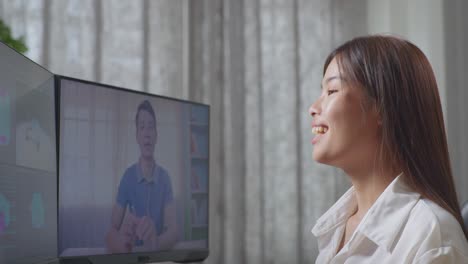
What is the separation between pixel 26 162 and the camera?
1.07 meters

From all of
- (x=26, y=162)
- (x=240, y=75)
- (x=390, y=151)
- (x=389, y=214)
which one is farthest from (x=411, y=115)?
(x=240, y=75)

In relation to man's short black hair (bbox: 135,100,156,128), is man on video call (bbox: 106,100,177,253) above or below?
below

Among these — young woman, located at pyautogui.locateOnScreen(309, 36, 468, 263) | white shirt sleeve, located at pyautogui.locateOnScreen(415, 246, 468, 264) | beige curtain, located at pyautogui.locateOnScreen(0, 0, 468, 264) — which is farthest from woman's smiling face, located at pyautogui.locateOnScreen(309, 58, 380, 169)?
beige curtain, located at pyautogui.locateOnScreen(0, 0, 468, 264)

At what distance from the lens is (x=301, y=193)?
9.44 ft

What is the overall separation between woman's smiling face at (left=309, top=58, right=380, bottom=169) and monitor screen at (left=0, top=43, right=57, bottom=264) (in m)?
0.54

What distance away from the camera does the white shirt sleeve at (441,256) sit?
89cm

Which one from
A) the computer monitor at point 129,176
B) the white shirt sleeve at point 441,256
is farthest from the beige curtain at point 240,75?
the white shirt sleeve at point 441,256

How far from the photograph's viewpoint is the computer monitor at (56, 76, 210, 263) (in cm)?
133

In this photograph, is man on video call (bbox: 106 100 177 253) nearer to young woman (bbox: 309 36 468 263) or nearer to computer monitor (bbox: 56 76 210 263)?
computer monitor (bbox: 56 76 210 263)

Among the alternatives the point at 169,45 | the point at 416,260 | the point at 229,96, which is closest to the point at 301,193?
the point at 229,96

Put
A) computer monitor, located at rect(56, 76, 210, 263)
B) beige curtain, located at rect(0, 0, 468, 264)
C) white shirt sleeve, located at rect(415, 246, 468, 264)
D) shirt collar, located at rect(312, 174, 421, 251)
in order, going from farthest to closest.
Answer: beige curtain, located at rect(0, 0, 468, 264)
computer monitor, located at rect(56, 76, 210, 263)
shirt collar, located at rect(312, 174, 421, 251)
white shirt sleeve, located at rect(415, 246, 468, 264)

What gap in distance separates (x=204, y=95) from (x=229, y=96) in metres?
0.12

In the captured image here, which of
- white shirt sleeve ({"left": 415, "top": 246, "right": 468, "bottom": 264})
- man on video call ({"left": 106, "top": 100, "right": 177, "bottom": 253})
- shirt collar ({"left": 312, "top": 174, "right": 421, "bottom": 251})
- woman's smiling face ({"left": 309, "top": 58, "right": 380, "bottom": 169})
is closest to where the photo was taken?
white shirt sleeve ({"left": 415, "top": 246, "right": 468, "bottom": 264})

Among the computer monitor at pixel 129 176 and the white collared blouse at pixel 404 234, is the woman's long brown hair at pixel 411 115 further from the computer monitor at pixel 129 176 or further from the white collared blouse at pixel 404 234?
the computer monitor at pixel 129 176
